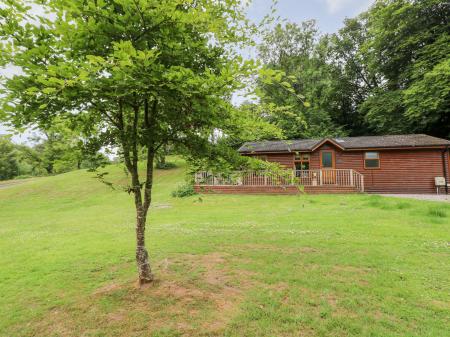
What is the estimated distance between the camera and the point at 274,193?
1545 cm

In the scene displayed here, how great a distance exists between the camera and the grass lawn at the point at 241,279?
3.05 metres

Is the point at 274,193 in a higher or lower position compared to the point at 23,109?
lower

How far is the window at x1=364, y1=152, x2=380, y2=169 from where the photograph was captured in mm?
16828

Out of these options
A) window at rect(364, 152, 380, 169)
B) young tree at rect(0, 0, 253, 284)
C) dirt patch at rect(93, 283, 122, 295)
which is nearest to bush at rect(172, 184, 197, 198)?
window at rect(364, 152, 380, 169)

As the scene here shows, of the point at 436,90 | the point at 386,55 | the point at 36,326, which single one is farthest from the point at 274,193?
the point at 386,55

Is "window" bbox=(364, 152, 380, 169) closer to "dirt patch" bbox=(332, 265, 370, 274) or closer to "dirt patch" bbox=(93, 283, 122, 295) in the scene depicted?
"dirt patch" bbox=(332, 265, 370, 274)

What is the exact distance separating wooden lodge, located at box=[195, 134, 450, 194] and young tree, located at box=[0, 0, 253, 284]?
11993mm

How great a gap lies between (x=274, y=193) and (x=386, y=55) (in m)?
19.7

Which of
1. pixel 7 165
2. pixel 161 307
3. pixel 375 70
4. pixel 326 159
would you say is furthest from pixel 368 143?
pixel 7 165

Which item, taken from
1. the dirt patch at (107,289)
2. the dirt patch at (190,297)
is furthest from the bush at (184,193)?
the dirt patch at (107,289)

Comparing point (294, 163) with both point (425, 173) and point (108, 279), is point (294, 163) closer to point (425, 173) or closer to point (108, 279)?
point (425, 173)

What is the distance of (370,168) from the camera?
1692 cm

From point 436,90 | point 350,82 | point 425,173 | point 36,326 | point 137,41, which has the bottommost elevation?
point 36,326

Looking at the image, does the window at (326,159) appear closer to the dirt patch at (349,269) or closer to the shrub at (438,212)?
the shrub at (438,212)
